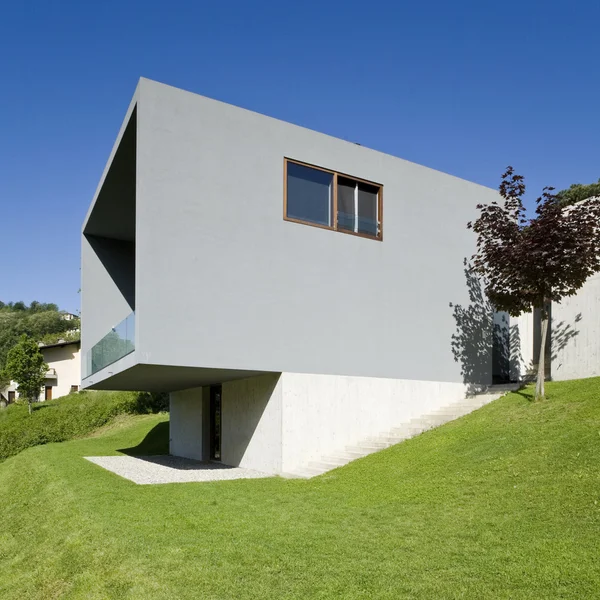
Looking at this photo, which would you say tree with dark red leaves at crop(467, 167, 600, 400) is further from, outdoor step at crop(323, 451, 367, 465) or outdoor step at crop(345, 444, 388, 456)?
outdoor step at crop(323, 451, 367, 465)

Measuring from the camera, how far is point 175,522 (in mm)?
7812

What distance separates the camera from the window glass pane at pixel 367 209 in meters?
14.7

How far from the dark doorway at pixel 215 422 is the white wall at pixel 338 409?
4.34 meters

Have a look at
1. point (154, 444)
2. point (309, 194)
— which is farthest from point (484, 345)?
point (154, 444)

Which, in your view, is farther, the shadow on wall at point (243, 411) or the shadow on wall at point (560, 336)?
the shadow on wall at point (560, 336)

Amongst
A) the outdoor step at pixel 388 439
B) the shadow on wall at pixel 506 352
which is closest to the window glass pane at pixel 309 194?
the outdoor step at pixel 388 439

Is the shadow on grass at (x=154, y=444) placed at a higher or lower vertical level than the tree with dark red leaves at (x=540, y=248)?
lower

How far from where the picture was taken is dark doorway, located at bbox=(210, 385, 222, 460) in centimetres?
1716

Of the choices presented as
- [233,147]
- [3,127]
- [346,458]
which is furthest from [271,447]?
[3,127]

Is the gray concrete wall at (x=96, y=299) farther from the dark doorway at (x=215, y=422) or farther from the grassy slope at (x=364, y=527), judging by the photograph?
the grassy slope at (x=364, y=527)

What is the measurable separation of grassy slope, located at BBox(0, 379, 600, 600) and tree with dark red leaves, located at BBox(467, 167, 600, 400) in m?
2.24

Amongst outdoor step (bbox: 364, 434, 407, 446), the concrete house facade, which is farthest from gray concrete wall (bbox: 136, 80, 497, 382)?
outdoor step (bbox: 364, 434, 407, 446)

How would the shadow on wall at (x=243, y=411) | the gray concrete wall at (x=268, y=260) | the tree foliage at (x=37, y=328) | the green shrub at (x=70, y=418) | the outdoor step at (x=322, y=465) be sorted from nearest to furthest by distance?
the gray concrete wall at (x=268, y=260)
the outdoor step at (x=322, y=465)
the shadow on wall at (x=243, y=411)
the green shrub at (x=70, y=418)
the tree foliage at (x=37, y=328)

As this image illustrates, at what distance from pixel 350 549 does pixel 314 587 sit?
1077 mm
